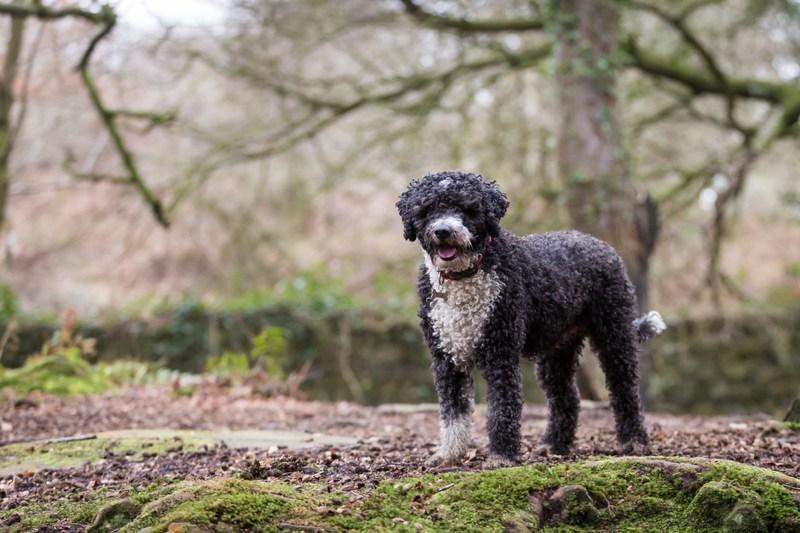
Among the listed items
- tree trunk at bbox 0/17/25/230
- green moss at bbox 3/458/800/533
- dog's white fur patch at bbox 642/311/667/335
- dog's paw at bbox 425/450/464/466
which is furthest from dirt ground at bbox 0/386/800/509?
tree trunk at bbox 0/17/25/230

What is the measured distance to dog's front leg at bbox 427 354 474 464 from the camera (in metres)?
4.73

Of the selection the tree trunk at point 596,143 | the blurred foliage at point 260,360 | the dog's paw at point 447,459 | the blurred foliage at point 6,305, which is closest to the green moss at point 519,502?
the dog's paw at point 447,459

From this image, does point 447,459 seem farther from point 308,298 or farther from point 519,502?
point 308,298

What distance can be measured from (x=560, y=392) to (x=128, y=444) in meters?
3.07

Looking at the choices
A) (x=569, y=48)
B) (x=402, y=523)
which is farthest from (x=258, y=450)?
(x=569, y=48)

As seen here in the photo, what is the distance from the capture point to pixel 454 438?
4.73 metres

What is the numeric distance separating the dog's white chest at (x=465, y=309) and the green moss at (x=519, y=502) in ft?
2.71

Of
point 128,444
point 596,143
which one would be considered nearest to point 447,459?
point 128,444

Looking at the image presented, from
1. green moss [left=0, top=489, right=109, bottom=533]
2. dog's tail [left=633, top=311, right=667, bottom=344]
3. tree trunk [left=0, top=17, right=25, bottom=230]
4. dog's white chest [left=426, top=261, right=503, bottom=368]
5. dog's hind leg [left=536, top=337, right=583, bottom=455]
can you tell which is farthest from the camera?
tree trunk [left=0, top=17, right=25, bottom=230]

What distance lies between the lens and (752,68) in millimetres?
14461

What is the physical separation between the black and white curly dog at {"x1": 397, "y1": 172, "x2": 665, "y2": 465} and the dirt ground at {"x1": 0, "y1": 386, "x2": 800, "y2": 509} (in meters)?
0.31

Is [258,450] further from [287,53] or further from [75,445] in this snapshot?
[287,53]

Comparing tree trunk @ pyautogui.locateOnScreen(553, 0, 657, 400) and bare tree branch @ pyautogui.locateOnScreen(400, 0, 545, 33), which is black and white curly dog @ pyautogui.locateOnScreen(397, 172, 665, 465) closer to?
tree trunk @ pyautogui.locateOnScreen(553, 0, 657, 400)

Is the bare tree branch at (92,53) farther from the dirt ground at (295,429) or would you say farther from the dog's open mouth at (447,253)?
the dog's open mouth at (447,253)
